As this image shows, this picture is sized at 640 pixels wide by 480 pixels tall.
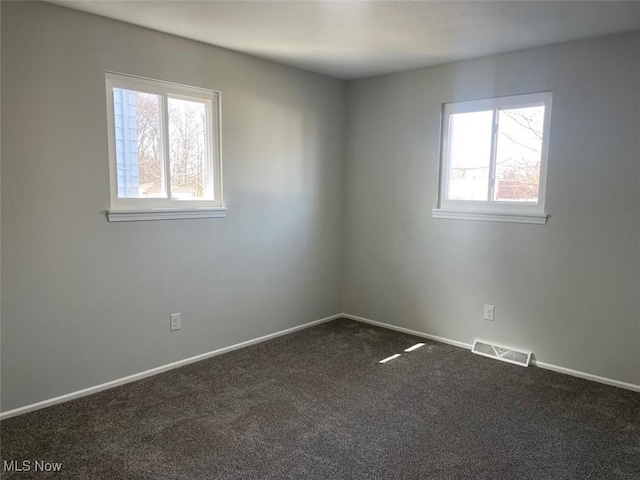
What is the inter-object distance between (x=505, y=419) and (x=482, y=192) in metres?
1.77

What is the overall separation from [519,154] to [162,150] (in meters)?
2.60

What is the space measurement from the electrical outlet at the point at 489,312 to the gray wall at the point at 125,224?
1566mm

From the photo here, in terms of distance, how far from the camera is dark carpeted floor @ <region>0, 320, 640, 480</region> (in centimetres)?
210

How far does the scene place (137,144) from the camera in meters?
2.92

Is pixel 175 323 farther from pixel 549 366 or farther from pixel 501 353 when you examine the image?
pixel 549 366

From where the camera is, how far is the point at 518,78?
327cm

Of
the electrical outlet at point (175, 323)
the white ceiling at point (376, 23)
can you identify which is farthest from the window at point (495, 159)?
the electrical outlet at point (175, 323)

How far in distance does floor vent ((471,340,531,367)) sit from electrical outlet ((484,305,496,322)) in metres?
0.20

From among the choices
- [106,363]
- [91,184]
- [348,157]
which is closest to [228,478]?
[106,363]

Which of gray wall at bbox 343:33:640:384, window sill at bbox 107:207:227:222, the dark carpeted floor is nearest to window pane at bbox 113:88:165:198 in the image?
window sill at bbox 107:207:227:222

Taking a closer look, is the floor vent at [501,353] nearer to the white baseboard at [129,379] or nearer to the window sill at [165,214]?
the white baseboard at [129,379]

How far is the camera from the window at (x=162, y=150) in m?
2.83

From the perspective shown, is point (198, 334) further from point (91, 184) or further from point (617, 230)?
point (617, 230)

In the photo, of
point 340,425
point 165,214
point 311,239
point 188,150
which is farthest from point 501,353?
point 188,150
